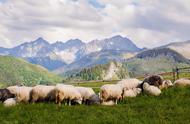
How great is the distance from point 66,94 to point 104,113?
6791 mm

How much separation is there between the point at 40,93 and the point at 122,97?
746cm

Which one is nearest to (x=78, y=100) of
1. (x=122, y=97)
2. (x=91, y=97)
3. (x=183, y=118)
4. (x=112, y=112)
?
(x=91, y=97)

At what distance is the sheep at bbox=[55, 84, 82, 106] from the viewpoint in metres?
32.3

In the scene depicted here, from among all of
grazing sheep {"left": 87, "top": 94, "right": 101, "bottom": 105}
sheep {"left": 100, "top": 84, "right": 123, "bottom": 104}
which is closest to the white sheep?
grazing sheep {"left": 87, "top": 94, "right": 101, "bottom": 105}

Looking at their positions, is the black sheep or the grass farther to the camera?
the black sheep

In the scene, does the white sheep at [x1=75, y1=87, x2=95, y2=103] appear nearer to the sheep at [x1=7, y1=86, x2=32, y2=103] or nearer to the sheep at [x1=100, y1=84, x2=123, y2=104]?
the sheep at [x1=100, y1=84, x2=123, y2=104]

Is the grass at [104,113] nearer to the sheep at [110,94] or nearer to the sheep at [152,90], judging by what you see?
the sheep at [152,90]

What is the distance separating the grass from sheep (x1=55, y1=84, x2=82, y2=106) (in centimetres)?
346

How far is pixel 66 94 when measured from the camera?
107 ft

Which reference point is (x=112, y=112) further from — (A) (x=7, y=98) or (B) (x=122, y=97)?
(A) (x=7, y=98)

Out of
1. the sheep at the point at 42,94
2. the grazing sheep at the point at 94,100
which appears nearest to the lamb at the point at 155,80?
the grazing sheep at the point at 94,100

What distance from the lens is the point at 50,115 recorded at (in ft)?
84.6

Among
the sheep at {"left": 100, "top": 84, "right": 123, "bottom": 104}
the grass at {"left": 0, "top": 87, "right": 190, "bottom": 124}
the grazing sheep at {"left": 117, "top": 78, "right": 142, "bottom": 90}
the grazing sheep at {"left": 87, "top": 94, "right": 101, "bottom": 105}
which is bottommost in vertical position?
the grass at {"left": 0, "top": 87, "right": 190, "bottom": 124}

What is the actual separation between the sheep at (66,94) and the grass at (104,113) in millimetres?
3457
